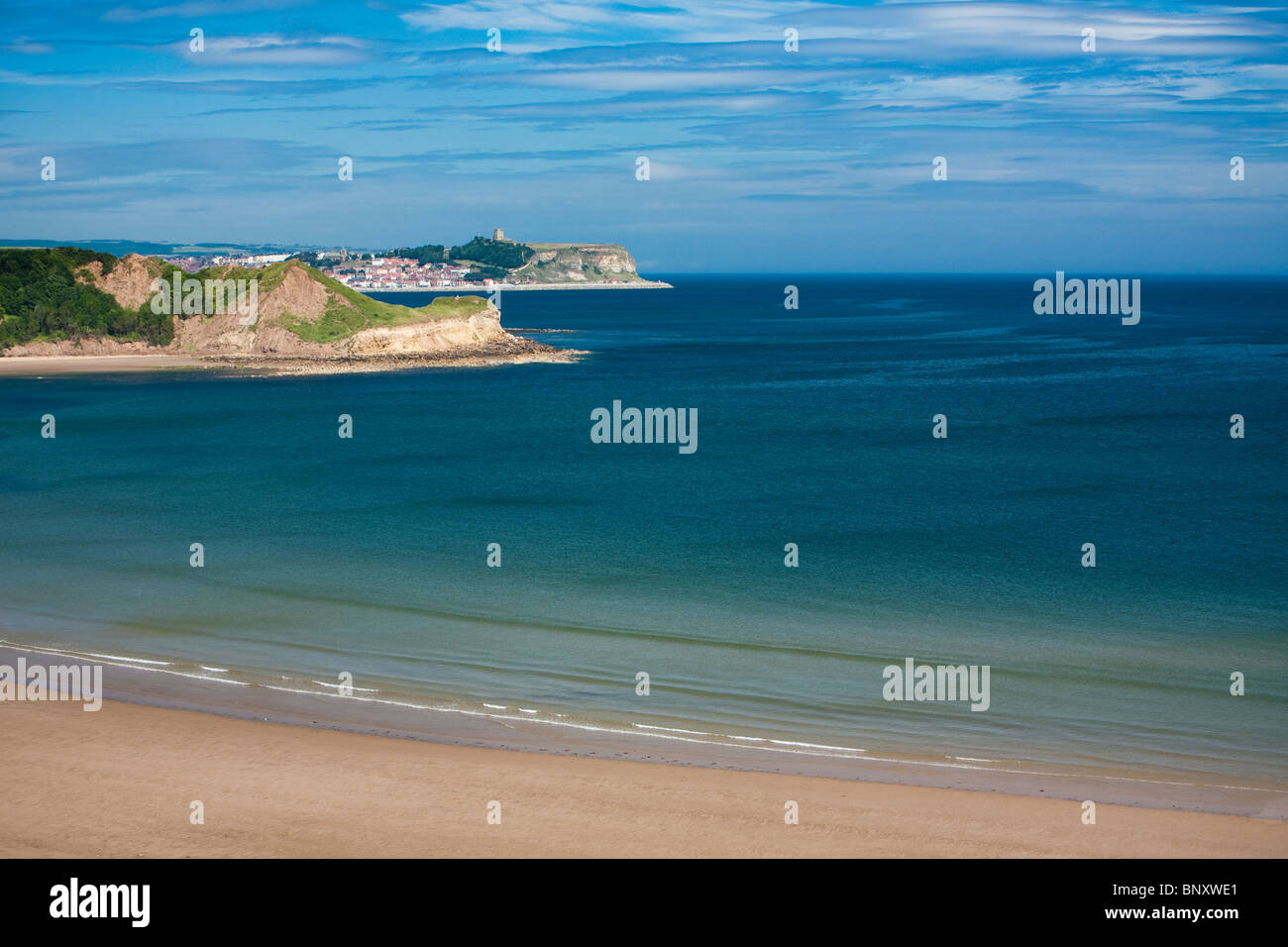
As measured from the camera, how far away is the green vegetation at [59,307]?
288 feet

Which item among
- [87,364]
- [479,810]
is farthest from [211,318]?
[479,810]

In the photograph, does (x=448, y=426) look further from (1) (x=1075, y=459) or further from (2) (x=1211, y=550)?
(2) (x=1211, y=550)

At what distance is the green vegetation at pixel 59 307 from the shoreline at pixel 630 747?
7847 cm

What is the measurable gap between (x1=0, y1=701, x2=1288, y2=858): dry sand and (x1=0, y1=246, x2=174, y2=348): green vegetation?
8253 cm

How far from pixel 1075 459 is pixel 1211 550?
50.6 feet

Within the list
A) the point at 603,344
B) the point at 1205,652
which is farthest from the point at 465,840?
the point at 603,344

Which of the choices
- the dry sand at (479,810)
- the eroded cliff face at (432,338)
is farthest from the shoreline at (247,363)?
the dry sand at (479,810)

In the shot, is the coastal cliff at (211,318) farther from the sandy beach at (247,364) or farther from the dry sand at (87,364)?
the dry sand at (87,364)

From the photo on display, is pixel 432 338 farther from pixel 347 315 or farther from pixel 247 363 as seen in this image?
pixel 247 363

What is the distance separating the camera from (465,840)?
1267 cm

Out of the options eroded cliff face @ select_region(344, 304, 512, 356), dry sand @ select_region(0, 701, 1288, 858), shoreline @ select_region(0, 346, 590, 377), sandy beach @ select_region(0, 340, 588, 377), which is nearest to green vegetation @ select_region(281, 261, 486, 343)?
eroded cliff face @ select_region(344, 304, 512, 356)

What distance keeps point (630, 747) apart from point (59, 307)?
87172 millimetres

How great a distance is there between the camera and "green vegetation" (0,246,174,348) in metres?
87.7

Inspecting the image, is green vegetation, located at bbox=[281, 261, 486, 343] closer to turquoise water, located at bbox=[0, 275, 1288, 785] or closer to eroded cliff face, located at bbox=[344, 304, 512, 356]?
eroded cliff face, located at bbox=[344, 304, 512, 356]
